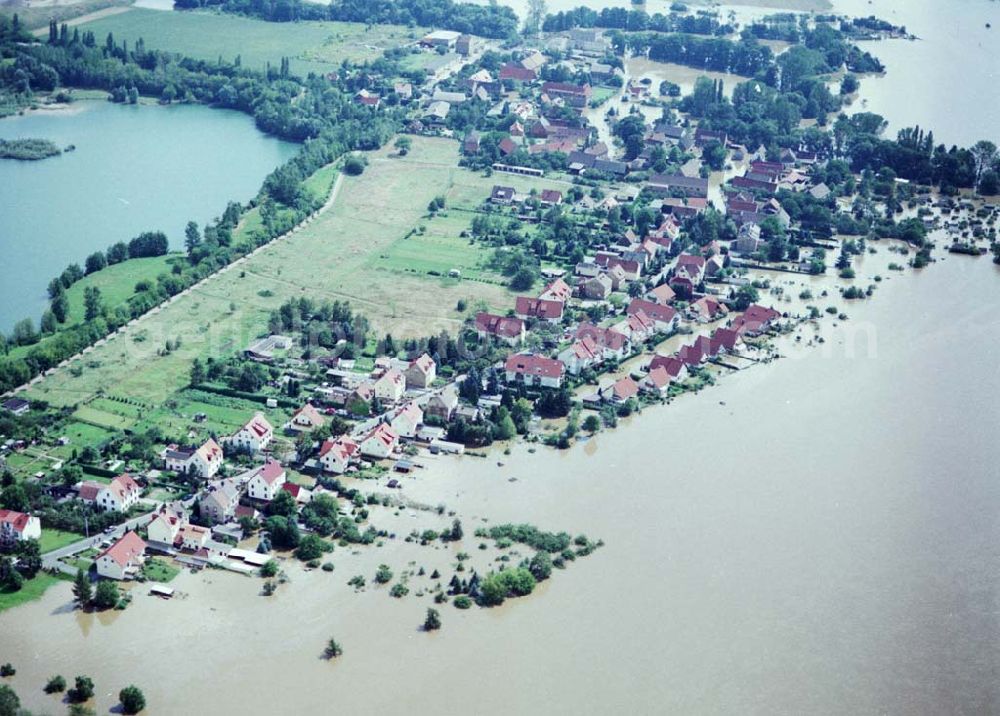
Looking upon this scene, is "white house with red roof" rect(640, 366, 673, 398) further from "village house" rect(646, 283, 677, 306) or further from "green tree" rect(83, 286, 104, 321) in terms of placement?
"green tree" rect(83, 286, 104, 321)

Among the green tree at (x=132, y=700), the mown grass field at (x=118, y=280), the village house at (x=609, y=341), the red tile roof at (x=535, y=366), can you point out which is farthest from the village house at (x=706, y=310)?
the green tree at (x=132, y=700)

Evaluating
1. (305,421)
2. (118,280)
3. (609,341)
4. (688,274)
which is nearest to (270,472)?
(305,421)

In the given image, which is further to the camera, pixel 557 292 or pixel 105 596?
pixel 557 292

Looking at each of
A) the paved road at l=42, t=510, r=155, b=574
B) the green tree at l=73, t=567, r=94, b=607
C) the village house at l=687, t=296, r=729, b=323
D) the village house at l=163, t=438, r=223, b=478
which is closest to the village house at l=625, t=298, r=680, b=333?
the village house at l=687, t=296, r=729, b=323

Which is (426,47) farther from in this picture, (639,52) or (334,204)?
(334,204)

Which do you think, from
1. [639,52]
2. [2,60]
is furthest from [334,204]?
[639,52]

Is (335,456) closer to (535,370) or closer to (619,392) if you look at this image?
(535,370)
